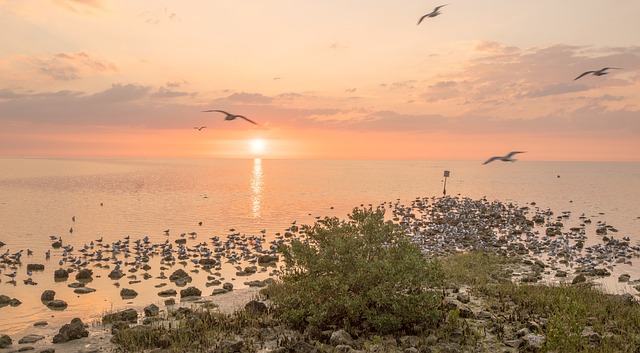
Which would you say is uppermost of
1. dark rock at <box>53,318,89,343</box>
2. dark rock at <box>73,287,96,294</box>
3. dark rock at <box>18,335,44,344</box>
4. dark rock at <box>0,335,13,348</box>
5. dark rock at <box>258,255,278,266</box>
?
dark rock at <box>53,318,89,343</box>

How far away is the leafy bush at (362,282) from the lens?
1311cm

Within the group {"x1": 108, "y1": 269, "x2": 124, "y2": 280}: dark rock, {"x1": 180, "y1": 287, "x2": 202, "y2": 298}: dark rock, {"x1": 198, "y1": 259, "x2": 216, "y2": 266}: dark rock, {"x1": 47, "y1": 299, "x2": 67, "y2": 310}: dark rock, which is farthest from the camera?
{"x1": 198, "y1": 259, "x2": 216, "y2": 266}: dark rock

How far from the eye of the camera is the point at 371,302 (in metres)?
13.9

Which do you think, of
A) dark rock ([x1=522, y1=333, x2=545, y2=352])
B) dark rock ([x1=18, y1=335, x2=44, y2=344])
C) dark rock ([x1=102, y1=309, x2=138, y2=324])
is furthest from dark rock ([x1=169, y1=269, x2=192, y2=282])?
dark rock ([x1=522, y1=333, x2=545, y2=352])

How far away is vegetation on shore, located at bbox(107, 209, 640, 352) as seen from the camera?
39.8 ft

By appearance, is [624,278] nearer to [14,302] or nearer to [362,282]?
[362,282]

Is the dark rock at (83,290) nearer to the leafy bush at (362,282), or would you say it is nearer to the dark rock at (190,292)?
the dark rock at (190,292)

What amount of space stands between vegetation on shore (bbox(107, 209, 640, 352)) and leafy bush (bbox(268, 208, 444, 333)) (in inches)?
1.3

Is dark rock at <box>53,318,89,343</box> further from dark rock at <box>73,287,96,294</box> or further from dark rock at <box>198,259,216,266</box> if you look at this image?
dark rock at <box>198,259,216,266</box>

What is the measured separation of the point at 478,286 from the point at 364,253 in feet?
21.5

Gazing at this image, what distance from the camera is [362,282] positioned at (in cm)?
1375

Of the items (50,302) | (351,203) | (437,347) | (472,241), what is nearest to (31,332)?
(50,302)

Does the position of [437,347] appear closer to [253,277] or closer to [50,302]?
[253,277]

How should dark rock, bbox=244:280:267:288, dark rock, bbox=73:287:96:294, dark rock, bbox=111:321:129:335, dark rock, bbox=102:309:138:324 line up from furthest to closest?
dark rock, bbox=244:280:267:288 → dark rock, bbox=73:287:96:294 → dark rock, bbox=102:309:138:324 → dark rock, bbox=111:321:129:335
